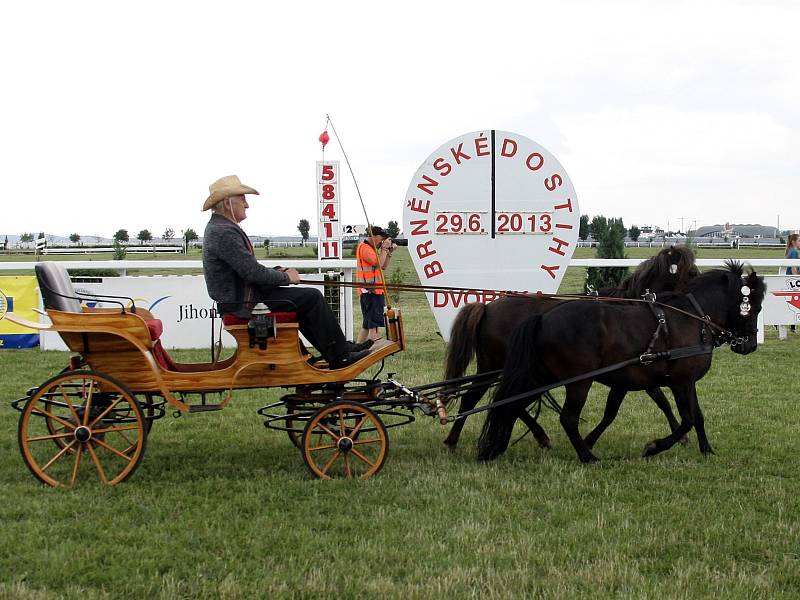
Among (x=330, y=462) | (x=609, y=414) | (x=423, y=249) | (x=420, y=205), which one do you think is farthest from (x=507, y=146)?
(x=330, y=462)

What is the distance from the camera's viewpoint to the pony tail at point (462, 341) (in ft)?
23.8

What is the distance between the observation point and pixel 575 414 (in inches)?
262

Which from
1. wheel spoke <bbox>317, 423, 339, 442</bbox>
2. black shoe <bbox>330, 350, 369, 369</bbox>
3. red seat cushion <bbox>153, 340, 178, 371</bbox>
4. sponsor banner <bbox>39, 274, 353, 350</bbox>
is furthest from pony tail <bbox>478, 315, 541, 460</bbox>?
sponsor banner <bbox>39, 274, 353, 350</bbox>

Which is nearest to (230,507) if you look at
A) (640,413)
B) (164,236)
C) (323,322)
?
(323,322)

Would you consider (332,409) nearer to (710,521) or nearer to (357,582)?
(357,582)

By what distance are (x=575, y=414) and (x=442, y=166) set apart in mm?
4222

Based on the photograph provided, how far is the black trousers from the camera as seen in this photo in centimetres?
612

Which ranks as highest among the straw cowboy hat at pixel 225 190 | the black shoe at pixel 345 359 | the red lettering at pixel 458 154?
the red lettering at pixel 458 154

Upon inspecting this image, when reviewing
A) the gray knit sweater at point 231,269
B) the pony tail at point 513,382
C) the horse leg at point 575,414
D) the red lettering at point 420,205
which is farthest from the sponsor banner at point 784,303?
the gray knit sweater at point 231,269

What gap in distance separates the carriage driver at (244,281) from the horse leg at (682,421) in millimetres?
2288

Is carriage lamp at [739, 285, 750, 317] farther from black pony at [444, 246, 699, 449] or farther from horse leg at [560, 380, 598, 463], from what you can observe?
horse leg at [560, 380, 598, 463]

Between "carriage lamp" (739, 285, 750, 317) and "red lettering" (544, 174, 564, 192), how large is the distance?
3475 millimetres

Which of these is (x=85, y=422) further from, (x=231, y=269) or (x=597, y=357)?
(x=597, y=357)

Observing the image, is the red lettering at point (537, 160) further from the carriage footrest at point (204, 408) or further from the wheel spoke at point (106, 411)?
the wheel spoke at point (106, 411)
